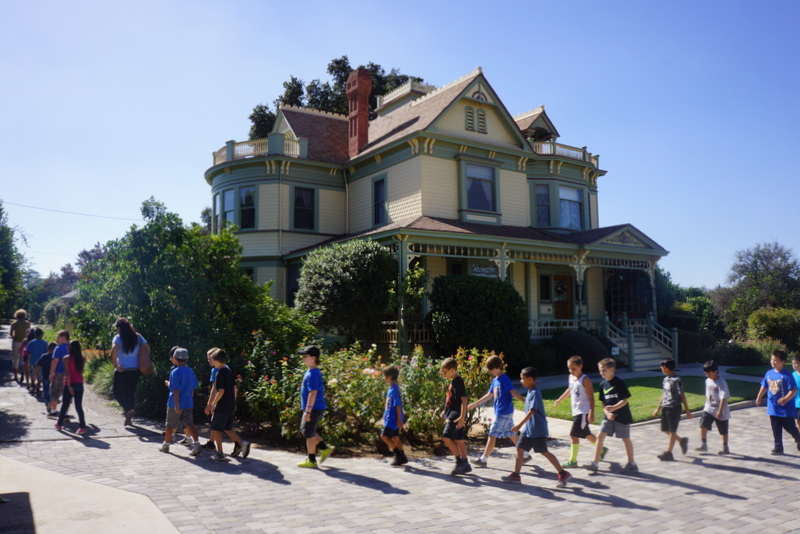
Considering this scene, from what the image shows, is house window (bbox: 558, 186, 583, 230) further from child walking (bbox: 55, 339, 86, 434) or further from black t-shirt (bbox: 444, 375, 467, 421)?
child walking (bbox: 55, 339, 86, 434)

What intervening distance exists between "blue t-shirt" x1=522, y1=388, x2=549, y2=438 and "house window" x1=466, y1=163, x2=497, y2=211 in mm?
15202

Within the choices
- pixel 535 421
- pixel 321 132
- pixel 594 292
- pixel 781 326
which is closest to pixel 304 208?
pixel 321 132

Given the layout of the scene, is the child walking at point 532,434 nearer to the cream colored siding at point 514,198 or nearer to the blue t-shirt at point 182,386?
the blue t-shirt at point 182,386

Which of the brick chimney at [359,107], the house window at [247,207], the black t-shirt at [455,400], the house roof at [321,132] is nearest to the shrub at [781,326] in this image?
the brick chimney at [359,107]

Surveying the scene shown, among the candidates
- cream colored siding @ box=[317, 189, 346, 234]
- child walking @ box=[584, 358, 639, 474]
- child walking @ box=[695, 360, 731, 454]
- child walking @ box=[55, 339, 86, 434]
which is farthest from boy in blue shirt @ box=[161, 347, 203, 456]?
cream colored siding @ box=[317, 189, 346, 234]

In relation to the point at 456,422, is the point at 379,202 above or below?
above

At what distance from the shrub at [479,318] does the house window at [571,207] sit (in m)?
8.30

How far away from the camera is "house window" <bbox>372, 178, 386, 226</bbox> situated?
75.6ft

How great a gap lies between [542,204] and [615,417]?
17486 mm

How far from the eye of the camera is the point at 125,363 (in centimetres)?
1022

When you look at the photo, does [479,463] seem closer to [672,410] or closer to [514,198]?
[672,410]

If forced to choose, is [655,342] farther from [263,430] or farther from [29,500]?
[29,500]

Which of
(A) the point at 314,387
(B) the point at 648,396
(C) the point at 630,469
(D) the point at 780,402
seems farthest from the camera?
(B) the point at 648,396

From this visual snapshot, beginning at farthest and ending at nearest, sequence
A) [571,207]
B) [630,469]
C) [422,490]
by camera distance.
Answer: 1. [571,207]
2. [630,469]
3. [422,490]
